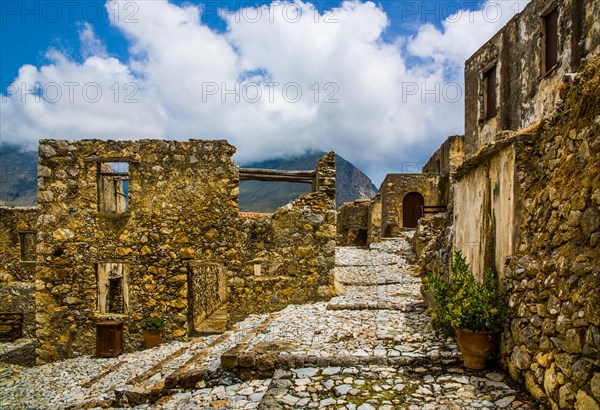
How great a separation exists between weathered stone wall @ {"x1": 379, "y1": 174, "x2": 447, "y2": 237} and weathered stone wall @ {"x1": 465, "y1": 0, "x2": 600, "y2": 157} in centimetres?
696

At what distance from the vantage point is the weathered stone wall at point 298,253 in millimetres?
9859

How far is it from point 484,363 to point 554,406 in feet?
4.05

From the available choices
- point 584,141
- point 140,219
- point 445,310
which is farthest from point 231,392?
point 140,219

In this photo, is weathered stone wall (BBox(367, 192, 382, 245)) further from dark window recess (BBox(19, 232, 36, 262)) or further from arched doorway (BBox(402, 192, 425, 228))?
dark window recess (BBox(19, 232, 36, 262))

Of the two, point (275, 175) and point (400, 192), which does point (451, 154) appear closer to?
point (400, 192)

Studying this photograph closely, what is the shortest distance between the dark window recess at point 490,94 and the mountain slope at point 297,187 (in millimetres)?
45239

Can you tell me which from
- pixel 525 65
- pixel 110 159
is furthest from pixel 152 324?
pixel 525 65

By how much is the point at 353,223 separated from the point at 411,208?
3703 mm

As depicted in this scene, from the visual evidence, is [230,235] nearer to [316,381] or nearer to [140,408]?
[140,408]

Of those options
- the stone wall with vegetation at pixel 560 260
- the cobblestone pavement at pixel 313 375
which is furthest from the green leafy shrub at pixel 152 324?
the stone wall with vegetation at pixel 560 260

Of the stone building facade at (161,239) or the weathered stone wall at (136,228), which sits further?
the weathered stone wall at (136,228)

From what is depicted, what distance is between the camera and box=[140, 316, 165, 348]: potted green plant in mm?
10023

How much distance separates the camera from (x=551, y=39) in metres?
11.9

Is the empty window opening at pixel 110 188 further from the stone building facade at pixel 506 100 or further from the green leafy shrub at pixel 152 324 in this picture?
→ the stone building facade at pixel 506 100
